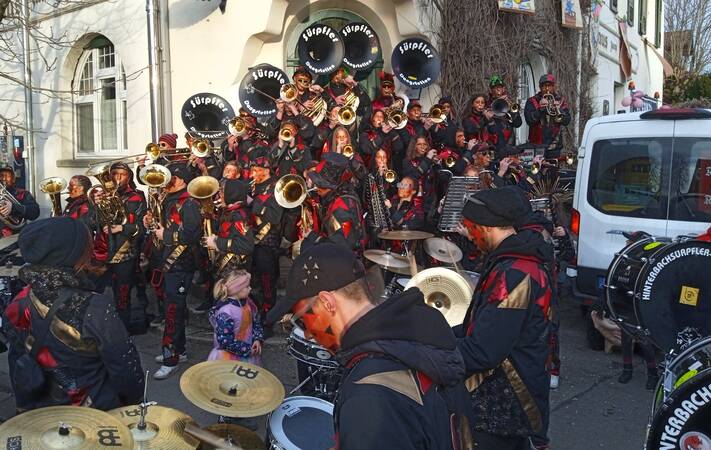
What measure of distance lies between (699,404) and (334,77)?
7.57 metres

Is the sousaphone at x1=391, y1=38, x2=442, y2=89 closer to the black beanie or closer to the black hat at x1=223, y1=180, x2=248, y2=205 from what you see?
the black hat at x1=223, y1=180, x2=248, y2=205

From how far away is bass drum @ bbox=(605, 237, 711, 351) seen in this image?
3.99 meters

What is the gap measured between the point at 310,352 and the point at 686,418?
214cm

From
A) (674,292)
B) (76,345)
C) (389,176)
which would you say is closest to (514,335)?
(76,345)

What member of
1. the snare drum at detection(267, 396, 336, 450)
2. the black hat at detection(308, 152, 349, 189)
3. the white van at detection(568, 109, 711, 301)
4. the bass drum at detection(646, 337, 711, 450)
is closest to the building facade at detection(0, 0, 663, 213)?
the white van at detection(568, 109, 711, 301)

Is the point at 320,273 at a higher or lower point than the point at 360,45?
lower

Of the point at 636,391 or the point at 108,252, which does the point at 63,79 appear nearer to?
the point at 108,252

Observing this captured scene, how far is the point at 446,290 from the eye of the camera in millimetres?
4156

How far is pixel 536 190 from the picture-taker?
28.9 ft

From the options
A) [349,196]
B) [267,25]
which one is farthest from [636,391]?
[267,25]

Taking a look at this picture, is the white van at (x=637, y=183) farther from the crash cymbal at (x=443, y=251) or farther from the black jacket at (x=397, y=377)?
the black jacket at (x=397, y=377)

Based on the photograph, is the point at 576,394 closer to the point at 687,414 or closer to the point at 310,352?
the point at 310,352

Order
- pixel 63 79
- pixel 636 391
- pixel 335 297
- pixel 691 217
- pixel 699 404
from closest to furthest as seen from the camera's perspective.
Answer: pixel 335 297 < pixel 699 404 < pixel 636 391 < pixel 691 217 < pixel 63 79

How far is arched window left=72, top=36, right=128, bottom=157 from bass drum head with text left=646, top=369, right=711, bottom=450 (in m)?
11.2
